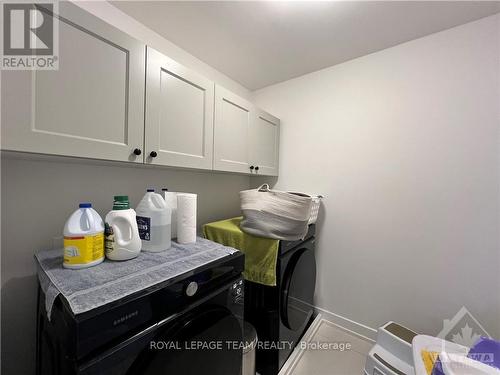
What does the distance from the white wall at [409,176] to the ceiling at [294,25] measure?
0.15 m

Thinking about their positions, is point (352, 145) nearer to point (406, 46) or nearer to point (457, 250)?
point (406, 46)

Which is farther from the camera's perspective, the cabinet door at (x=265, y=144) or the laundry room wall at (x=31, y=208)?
the cabinet door at (x=265, y=144)

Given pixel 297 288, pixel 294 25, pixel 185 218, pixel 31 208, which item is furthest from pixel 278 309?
pixel 294 25

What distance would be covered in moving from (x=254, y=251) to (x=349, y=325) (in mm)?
1335

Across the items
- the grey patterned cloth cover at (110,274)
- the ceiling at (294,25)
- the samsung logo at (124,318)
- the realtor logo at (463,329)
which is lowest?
the realtor logo at (463,329)

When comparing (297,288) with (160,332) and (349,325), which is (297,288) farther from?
(160,332)

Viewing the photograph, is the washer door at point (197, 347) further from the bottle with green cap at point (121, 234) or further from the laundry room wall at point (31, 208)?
the laundry room wall at point (31, 208)

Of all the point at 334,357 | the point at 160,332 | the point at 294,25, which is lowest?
the point at 334,357

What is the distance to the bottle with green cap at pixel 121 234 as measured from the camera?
0.90m

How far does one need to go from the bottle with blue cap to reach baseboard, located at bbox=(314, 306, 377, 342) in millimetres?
2047

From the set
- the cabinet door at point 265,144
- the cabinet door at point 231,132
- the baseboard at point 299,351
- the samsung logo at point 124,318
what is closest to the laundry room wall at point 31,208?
the cabinet door at point 231,132

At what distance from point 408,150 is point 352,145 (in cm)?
42

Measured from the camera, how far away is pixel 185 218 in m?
1.18

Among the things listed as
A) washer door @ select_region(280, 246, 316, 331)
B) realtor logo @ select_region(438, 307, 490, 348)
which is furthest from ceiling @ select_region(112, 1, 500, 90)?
realtor logo @ select_region(438, 307, 490, 348)
